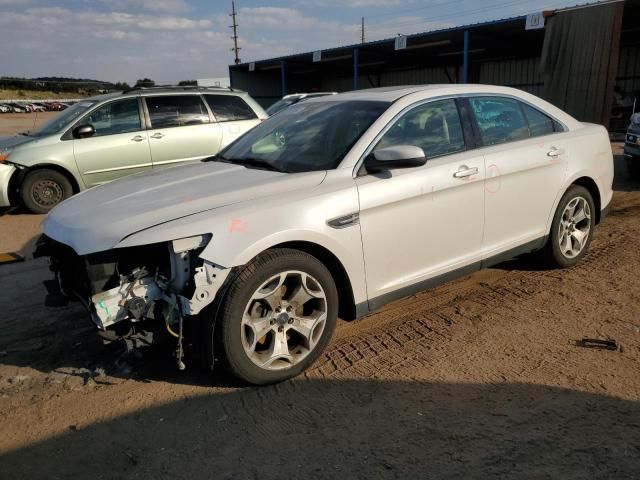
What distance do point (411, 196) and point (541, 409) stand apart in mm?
1528

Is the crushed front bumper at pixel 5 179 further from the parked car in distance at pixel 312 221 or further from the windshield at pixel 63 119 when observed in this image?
the parked car in distance at pixel 312 221

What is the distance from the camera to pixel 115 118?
26.9 ft

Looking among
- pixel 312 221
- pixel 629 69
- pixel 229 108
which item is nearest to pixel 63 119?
pixel 229 108

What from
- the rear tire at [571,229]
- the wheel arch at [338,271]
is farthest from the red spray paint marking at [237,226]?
the rear tire at [571,229]

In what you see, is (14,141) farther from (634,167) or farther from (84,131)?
(634,167)

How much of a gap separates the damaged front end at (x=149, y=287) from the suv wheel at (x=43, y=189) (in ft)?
18.2

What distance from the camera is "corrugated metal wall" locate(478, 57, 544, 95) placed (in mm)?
26625

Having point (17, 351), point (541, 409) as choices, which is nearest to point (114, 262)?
point (17, 351)

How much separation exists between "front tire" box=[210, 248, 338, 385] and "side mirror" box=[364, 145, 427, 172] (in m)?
0.76

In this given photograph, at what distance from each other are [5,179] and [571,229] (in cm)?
748

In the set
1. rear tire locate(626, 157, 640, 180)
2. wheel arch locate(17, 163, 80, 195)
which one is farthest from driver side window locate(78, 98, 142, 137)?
rear tire locate(626, 157, 640, 180)

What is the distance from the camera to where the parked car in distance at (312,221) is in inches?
116

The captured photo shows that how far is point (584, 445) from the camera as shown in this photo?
2.55 metres

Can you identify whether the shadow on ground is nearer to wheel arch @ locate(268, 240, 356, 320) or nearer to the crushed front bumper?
wheel arch @ locate(268, 240, 356, 320)
